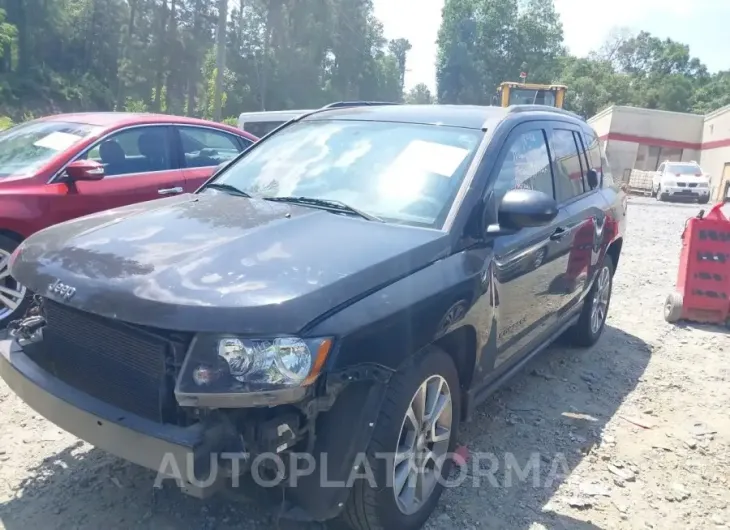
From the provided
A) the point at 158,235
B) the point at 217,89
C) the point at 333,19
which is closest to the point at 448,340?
the point at 158,235

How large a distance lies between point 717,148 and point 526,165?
34.4m

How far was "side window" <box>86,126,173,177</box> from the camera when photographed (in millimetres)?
5512

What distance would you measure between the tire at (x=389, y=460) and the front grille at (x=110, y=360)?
2.67 ft

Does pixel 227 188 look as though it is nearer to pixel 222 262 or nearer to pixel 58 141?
pixel 222 262

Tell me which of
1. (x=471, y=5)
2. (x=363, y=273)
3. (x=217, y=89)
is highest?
(x=471, y=5)

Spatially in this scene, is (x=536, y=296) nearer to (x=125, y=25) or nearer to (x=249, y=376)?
(x=249, y=376)

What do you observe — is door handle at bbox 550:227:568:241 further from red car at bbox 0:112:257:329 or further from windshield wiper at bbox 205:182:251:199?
red car at bbox 0:112:257:329

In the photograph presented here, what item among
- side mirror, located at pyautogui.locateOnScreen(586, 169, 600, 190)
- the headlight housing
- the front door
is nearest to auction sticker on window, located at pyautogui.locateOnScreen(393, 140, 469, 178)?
the front door

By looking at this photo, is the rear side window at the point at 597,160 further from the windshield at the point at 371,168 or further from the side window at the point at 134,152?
the side window at the point at 134,152

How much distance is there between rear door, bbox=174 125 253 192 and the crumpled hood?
3022mm

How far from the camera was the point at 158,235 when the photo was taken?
275 centimetres

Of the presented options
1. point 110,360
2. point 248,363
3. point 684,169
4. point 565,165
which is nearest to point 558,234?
point 565,165

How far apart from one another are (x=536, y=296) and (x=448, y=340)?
3.62ft

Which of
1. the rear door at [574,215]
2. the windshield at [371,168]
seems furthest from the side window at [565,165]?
the windshield at [371,168]
